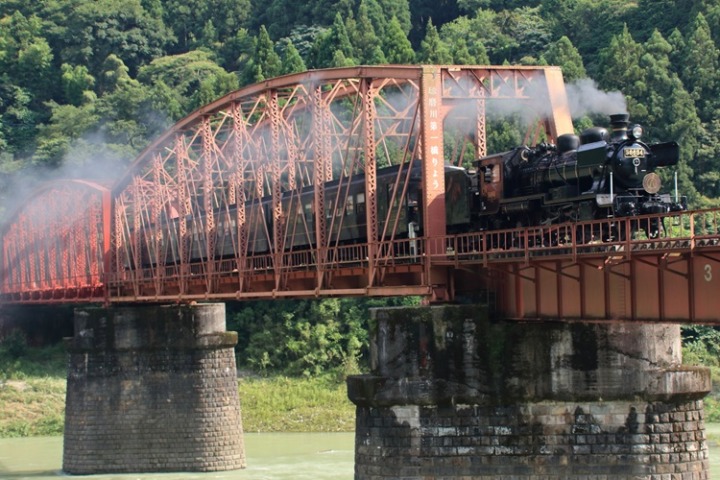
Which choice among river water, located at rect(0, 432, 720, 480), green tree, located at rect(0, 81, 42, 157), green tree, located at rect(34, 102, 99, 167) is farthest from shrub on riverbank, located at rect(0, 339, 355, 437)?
green tree, located at rect(0, 81, 42, 157)

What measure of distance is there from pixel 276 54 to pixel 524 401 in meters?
91.1

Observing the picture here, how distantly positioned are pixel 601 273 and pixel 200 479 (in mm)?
29116

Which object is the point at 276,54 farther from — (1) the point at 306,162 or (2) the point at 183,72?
(1) the point at 306,162

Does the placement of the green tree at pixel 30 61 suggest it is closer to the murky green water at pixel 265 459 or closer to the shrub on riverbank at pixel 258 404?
the shrub on riverbank at pixel 258 404

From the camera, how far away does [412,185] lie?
46469 mm

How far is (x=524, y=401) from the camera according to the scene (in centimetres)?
3772

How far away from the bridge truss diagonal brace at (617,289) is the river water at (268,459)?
62.0ft

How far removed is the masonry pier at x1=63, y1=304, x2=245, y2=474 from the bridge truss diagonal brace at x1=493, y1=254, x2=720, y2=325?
27193mm

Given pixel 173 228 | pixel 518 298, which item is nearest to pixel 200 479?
pixel 173 228

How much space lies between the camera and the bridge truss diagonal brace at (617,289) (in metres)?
32.8

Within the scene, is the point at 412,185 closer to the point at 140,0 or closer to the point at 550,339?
the point at 550,339

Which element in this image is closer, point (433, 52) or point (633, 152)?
point (633, 152)

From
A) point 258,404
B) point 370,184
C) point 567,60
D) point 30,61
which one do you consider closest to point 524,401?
point 370,184

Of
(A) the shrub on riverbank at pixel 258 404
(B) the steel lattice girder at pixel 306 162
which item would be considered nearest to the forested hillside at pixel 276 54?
(A) the shrub on riverbank at pixel 258 404
